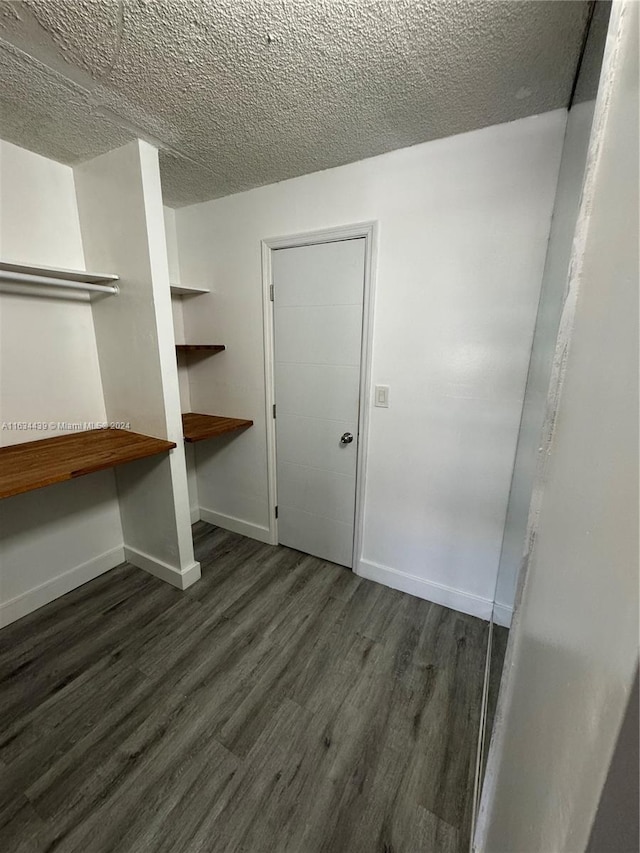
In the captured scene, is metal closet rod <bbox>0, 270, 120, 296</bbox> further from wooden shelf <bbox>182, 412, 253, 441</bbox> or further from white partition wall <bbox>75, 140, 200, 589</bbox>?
wooden shelf <bbox>182, 412, 253, 441</bbox>

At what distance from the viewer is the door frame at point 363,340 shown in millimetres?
1812

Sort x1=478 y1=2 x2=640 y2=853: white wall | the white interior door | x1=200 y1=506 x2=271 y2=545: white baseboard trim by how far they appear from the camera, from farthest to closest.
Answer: x1=200 y1=506 x2=271 y2=545: white baseboard trim
the white interior door
x1=478 y1=2 x2=640 y2=853: white wall

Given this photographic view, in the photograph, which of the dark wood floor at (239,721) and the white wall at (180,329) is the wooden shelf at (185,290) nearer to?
the white wall at (180,329)

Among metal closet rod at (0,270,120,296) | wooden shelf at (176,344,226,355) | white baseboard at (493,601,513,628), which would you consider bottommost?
white baseboard at (493,601,513,628)

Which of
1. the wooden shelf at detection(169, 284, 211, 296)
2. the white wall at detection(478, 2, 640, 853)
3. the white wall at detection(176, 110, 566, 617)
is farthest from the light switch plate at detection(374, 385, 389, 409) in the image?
the wooden shelf at detection(169, 284, 211, 296)

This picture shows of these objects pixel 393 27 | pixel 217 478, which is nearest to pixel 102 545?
pixel 217 478

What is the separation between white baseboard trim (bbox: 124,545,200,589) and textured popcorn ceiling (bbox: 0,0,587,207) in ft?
7.65

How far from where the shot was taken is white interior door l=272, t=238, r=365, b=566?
1942mm

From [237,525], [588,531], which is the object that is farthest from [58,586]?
[588,531]

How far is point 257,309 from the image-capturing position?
7.23ft

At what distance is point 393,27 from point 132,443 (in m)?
2.00

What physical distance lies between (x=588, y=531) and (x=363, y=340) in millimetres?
1648

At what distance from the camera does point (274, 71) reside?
1181 mm

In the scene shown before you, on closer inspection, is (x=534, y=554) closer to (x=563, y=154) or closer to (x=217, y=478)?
(x=563, y=154)
